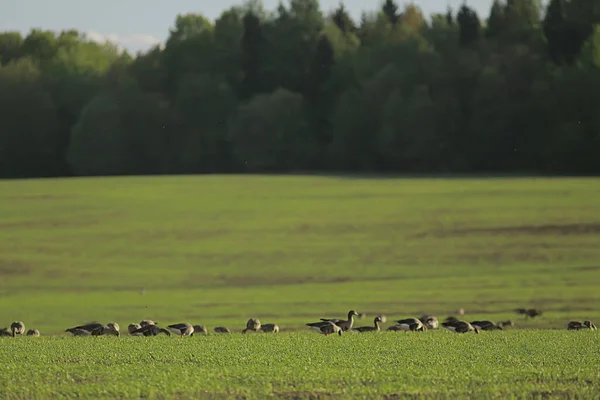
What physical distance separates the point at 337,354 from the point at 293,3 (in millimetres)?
103766

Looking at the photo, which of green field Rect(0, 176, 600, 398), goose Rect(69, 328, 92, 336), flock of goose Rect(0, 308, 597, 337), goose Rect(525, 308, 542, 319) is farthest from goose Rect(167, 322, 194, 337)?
goose Rect(525, 308, 542, 319)

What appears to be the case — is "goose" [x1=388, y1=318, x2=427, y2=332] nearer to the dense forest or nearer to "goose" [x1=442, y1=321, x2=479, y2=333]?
"goose" [x1=442, y1=321, x2=479, y2=333]

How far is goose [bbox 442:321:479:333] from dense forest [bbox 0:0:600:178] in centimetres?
6744

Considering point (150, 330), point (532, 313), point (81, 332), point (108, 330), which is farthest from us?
point (532, 313)

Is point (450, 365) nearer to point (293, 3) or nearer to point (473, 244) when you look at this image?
point (473, 244)

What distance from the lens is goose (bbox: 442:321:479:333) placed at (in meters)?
17.7

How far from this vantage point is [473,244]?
40031 millimetres

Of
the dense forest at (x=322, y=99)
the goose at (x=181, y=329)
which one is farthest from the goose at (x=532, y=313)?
the dense forest at (x=322, y=99)

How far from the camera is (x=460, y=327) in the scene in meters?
17.7

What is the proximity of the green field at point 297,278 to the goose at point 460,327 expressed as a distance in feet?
3.22

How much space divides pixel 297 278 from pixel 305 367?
22.5 m

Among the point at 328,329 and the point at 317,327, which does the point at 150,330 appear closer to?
the point at 317,327

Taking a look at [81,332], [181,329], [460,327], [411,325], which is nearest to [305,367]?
[181,329]

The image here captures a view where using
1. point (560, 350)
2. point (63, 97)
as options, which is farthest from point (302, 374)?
point (63, 97)
